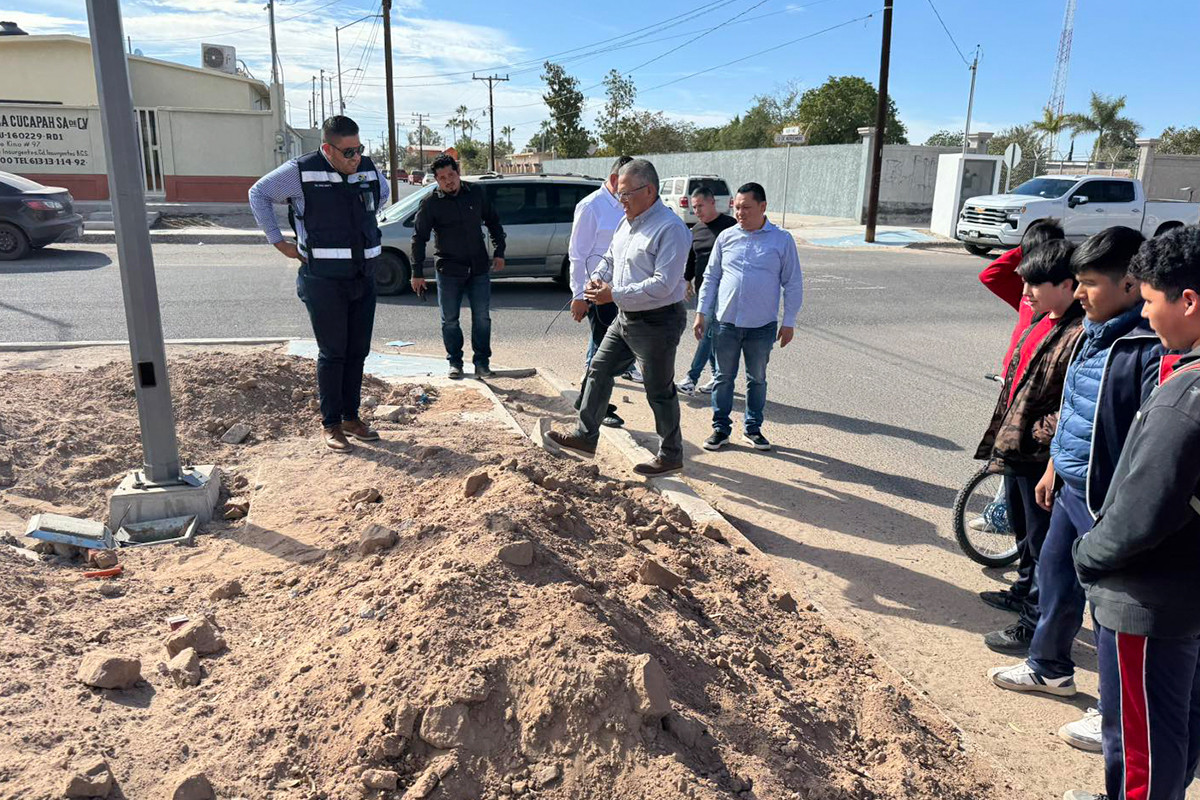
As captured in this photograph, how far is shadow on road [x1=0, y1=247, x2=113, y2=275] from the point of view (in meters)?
13.7

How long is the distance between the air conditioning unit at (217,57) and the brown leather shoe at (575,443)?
109 feet

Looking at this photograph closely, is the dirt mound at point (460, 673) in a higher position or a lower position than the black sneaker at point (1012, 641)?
higher

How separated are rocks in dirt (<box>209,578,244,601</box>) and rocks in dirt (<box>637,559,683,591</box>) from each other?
1667mm

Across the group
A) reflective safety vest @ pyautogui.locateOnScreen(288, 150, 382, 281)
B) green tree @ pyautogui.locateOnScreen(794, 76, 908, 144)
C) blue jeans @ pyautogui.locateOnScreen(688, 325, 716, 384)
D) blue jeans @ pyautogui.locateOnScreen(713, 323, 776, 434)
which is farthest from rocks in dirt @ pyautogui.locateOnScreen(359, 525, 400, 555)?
green tree @ pyautogui.locateOnScreen(794, 76, 908, 144)

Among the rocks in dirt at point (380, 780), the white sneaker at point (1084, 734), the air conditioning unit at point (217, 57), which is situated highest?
the air conditioning unit at point (217, 57)

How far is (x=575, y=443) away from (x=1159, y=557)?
344 cm

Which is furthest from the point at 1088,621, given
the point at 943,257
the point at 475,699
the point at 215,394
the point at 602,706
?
the point at 943,257

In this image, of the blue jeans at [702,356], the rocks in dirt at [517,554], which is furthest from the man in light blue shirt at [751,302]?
the rocks in dirt at [517,554]

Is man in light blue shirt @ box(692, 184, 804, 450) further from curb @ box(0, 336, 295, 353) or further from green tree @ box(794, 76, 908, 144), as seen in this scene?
green tree @ box(794, 76, 908, 144)

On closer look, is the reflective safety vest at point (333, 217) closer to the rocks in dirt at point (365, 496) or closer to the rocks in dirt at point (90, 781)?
the rocks in dirt at point (365, 496)

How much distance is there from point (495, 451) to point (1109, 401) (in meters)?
3.23

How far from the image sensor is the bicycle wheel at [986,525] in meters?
4.59

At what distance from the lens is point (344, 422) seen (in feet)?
18.5

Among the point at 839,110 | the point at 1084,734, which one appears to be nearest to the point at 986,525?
the point at 1084,734
